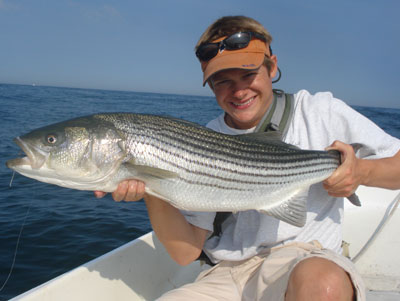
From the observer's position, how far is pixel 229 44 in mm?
3176

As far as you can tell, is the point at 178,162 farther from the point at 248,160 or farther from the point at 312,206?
the point at 312,206

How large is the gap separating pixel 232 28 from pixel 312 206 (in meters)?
2.10

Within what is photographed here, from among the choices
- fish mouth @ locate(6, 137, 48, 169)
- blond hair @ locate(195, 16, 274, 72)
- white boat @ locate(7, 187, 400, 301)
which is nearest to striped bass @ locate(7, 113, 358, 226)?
fish mouth @ locate(6, 137, 48, 169)

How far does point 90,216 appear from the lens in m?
7.59

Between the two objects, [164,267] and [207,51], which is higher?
[207,51]

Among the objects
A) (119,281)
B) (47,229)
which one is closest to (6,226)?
(47,229)

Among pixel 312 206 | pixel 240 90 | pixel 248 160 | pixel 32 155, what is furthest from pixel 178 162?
pixel 312 206

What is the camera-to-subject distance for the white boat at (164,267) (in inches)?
141

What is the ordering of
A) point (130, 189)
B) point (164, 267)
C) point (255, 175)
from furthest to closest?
point (164, 267), point (255, 175), point (130, 189)

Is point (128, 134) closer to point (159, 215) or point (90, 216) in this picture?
point (159, 215)

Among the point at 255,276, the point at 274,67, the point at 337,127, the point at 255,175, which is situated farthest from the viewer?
the point at 274,67

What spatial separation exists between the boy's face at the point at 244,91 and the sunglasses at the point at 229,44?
0.75ft

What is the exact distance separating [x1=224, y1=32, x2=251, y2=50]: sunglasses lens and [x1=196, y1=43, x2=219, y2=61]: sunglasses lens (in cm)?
13

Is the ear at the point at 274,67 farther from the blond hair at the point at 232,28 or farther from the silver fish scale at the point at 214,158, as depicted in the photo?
the silver fish scale at the point at 214,158
